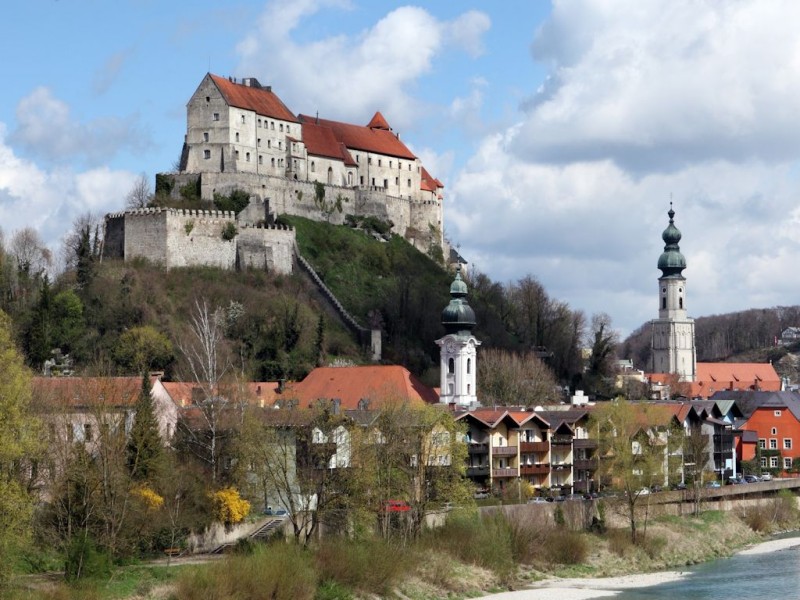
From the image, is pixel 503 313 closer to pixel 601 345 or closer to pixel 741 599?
pixel 601 345

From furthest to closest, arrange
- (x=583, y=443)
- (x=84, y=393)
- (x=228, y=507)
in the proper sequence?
(x=583, y=443), (x=84, y=393), (x=228, y=507)

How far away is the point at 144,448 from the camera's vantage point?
6194 cm

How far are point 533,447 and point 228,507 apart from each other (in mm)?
22661

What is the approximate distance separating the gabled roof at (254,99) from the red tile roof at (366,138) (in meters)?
5.12

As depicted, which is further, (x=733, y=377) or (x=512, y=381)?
(x=733, y=377)

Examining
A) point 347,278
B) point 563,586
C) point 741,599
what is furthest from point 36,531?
point 347,278

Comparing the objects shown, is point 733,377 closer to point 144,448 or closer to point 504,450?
point 504,450

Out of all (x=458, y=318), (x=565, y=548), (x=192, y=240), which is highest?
(x=192, y=240)

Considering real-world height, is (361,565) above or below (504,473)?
below

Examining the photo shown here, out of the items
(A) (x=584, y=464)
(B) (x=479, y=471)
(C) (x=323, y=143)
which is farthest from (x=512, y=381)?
(C) (x=323, y=143)

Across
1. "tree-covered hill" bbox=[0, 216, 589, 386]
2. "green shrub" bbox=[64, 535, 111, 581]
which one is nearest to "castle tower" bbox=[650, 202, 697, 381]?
"tree-covered hill" bbox=[0, 216, 589, 386]

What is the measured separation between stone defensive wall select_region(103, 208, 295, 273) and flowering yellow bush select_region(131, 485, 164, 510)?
52.9 meters

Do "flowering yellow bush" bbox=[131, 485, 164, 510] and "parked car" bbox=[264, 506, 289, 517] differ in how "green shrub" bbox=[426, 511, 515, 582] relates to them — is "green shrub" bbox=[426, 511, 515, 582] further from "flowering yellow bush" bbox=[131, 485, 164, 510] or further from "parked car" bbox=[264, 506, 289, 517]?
"flowering yellow bush" bbox=[131, 485, 164, 510]

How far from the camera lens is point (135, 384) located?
73938mm
